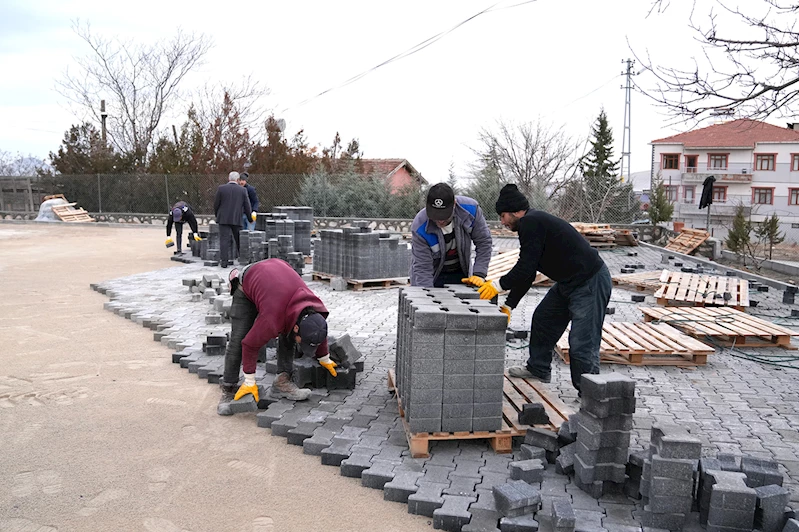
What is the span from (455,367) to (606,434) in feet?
3.70

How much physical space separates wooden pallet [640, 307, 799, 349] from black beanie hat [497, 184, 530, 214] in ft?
13.5

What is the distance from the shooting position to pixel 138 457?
481 centimetres

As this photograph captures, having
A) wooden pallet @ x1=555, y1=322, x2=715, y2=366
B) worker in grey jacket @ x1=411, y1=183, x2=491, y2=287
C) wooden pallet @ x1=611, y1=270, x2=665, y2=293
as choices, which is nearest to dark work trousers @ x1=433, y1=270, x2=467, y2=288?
worker in grey jacket @ x1=411, y1=183, x2=491, y2=287

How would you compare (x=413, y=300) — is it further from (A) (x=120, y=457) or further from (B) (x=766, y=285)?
(B) (x=766, y=285)

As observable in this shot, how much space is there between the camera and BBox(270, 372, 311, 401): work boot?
18.8 feet

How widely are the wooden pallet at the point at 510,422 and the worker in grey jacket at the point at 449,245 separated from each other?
109 cm

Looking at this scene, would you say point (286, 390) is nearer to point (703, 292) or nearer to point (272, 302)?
point (272, 302)

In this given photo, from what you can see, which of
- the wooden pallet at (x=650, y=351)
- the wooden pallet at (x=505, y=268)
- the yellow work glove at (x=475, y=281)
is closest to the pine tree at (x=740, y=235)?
the wooden pallet at (x=505, y=268)

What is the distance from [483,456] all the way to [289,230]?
1060 centimetres

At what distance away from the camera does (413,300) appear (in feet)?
16.0

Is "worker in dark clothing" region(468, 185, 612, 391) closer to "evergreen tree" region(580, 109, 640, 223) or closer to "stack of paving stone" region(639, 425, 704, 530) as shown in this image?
"stack of paving stone" region(639, 425, 704, 530)

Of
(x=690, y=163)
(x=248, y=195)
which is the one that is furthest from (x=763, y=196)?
(x=248, y=195)

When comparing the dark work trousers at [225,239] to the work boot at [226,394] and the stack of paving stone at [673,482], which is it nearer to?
the work boot at [226,394]

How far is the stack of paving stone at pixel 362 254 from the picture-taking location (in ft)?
38.2
